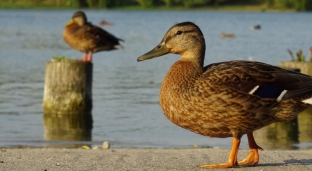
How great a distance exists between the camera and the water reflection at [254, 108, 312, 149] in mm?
10867

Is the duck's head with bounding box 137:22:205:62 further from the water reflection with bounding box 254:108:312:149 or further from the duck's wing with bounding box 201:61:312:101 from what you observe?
the water reflection with bounding box 254:108:312:149

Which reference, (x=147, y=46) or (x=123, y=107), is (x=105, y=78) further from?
(x=147, y=46)

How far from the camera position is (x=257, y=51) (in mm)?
32438

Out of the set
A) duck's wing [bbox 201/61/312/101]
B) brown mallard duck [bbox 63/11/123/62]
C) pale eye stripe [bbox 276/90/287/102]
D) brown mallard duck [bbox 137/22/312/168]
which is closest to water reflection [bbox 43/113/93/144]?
brown mallard duck [bbox 63/11/123/62]

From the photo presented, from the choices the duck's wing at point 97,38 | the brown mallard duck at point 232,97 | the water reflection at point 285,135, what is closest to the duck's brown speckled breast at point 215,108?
the brown mallard duck at point 232,97

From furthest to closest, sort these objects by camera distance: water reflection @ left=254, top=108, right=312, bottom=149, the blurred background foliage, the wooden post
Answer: the blurred background foliage, the wooden post, water reflection @ left=254, top=108, right=312, bottom=149

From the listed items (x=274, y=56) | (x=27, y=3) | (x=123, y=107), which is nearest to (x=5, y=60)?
(x=274, y=56)

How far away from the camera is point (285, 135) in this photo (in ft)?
38.3

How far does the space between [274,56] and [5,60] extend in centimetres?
949

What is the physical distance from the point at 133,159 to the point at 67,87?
17.0 feet

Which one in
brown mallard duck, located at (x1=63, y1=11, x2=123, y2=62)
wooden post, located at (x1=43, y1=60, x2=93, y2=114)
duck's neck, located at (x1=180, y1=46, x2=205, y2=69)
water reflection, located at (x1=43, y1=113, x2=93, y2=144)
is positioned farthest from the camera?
brown mallard duck, located at (x1=63, y1=11, x2=123, y2=62)

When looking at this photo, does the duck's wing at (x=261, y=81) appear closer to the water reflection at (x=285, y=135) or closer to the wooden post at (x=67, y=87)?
the water reflection at (x=285, y=135)

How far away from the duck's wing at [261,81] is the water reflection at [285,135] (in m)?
3.48

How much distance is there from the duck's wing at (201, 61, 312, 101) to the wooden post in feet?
19.4
